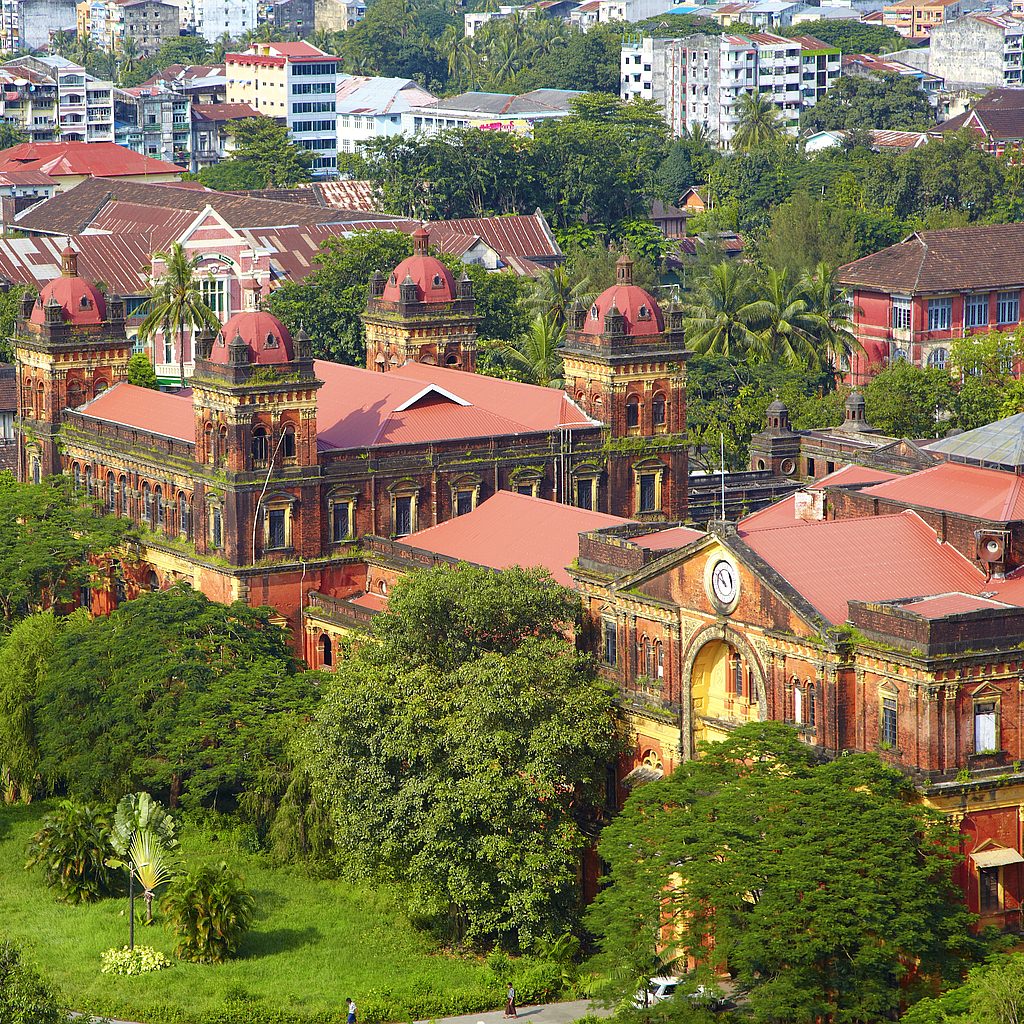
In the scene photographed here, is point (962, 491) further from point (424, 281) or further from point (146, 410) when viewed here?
point (146, 410)

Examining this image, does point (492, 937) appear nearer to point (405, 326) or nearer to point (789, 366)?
point (405, 326)

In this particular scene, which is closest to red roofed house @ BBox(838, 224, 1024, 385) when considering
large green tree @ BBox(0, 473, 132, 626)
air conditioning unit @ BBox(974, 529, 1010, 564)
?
large green tree @ BBox(0, 473, 132, 626)

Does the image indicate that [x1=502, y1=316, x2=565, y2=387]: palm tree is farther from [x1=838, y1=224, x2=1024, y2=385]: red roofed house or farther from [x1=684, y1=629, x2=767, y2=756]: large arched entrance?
[x1=684, y1=629, x2=767, y2=756]: large arched entrance

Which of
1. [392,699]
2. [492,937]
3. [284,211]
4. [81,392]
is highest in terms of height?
[284,211]

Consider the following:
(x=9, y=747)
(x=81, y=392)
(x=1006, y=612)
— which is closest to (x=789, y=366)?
(x=81, y=392)

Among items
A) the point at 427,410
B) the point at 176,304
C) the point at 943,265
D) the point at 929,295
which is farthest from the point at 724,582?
the point at 943,265

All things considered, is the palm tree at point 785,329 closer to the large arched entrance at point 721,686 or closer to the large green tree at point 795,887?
the large arched entrance at point 721,686
